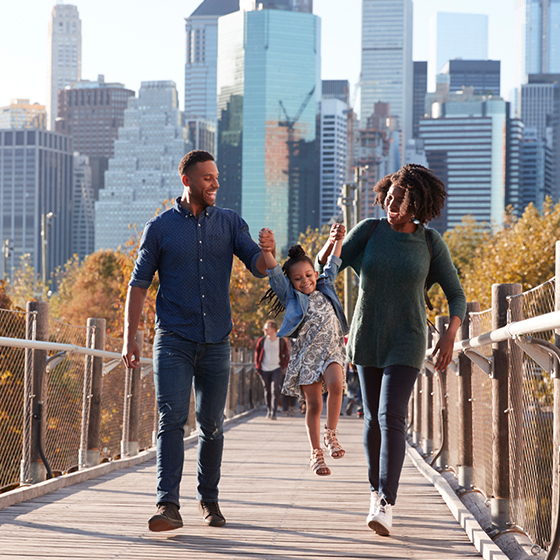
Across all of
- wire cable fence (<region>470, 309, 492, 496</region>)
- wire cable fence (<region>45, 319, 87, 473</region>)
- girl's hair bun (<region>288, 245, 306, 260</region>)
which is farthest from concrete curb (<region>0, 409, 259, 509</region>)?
wire cable fence (<region>470, 309, 492, 496</region>)

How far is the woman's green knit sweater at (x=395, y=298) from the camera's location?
495 cm

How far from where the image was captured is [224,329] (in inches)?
200

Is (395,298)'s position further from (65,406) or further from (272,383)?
(272,383)

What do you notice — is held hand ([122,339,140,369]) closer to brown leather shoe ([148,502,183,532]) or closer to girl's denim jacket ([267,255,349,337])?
brown leather shoe ([148,502,183,532])

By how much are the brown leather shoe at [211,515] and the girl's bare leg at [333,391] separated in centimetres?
96

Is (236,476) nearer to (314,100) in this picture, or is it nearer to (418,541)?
(418,541)

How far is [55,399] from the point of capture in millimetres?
10000

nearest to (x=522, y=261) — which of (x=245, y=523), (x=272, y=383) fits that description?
(x=272, y=383)

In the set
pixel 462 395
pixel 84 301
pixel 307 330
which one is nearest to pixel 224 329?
pixel 307 330

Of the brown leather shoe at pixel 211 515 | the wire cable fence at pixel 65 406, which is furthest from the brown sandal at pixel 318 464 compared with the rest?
the wire cable fence at pixel 65 406

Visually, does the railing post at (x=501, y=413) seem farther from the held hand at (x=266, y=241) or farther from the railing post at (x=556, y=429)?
the railing post at (x=556, y=429)

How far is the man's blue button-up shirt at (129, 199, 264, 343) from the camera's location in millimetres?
4977

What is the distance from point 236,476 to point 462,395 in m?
2.24

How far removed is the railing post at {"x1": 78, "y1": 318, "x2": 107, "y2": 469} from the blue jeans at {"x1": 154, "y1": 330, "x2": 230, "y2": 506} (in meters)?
3.12
